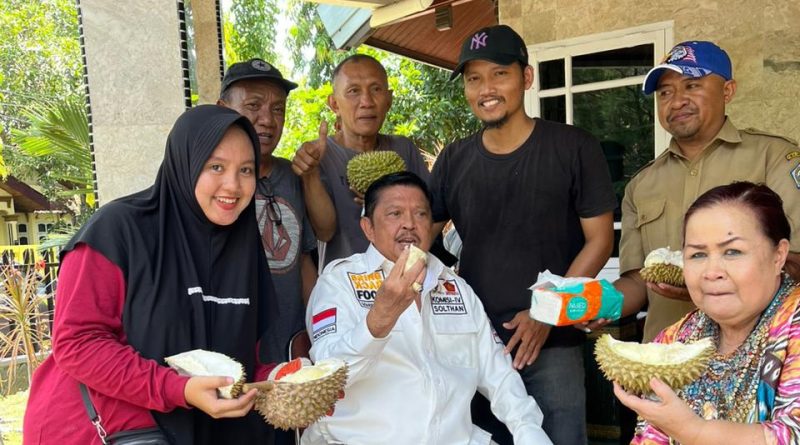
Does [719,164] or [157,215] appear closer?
[157,215]

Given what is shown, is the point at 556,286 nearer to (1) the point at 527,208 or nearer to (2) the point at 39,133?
(1) the point at 527,208

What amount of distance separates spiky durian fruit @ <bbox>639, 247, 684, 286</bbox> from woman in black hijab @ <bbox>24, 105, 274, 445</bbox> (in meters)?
1.60

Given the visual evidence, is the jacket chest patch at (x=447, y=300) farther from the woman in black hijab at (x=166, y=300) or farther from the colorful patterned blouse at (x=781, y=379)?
the colorful patterned blouse at (x=781, y=379)

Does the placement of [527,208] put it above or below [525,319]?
above

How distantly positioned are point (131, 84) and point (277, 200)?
988 mm

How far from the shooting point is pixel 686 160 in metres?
3.06

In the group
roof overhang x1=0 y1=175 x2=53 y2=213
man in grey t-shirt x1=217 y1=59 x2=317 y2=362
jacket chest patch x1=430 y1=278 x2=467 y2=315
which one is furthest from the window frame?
roof overhang x1=0 y1=175 x2=53 y2=213

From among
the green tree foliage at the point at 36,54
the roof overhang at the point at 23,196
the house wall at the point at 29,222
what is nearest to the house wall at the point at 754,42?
the green tree foliage at the point at 36,54

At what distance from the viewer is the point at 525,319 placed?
2.95m

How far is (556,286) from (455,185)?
36.8 inches

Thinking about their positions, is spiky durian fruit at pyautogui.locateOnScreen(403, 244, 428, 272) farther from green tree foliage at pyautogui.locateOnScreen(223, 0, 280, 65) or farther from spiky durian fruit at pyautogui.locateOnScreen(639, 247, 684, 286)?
green tree foliage at pyautogui.locateOnScreen(223, 0, 280, 65)

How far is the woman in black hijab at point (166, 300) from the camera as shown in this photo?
204 cm

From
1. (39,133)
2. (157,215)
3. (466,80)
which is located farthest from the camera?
(39,133)

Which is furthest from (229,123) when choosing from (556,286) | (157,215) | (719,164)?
(719,164)
